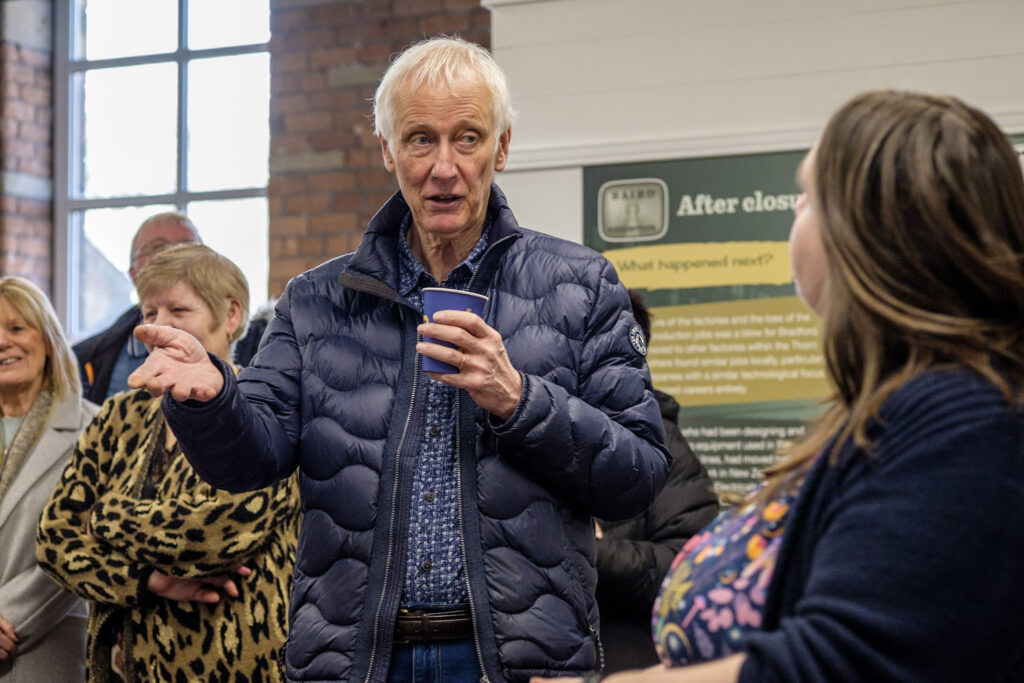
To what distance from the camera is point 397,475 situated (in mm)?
1719

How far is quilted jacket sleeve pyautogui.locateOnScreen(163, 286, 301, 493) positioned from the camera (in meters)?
1.67

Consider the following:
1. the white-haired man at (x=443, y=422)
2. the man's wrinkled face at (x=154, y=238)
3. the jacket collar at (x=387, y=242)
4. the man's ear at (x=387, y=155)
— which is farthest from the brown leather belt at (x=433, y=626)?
the man's wrinkled face at (x=154, y=238)

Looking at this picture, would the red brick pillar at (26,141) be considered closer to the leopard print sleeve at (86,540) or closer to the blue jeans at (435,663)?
the leopard print sleeve at (86,540)

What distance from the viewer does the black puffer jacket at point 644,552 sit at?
2.74 metres

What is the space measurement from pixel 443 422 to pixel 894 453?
928 millimetres

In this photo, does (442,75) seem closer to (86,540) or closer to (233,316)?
(233,316)

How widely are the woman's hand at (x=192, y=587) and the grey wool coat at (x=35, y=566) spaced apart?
1.94 feet

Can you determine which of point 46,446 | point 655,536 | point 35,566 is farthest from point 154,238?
point 655,536

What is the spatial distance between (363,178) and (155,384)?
3838 mm

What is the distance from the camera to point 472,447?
5.66 feet

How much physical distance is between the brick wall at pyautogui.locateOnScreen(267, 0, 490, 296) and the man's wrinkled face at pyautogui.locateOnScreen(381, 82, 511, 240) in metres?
3.43

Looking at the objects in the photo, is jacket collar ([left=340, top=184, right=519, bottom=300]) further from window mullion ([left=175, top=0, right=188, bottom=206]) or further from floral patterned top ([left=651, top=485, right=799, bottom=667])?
window mullion ([left=175, top=0, right=188, bottom=206])

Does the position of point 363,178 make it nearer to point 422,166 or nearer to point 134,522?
point 134,522

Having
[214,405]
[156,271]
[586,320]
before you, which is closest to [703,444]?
[156,271]
